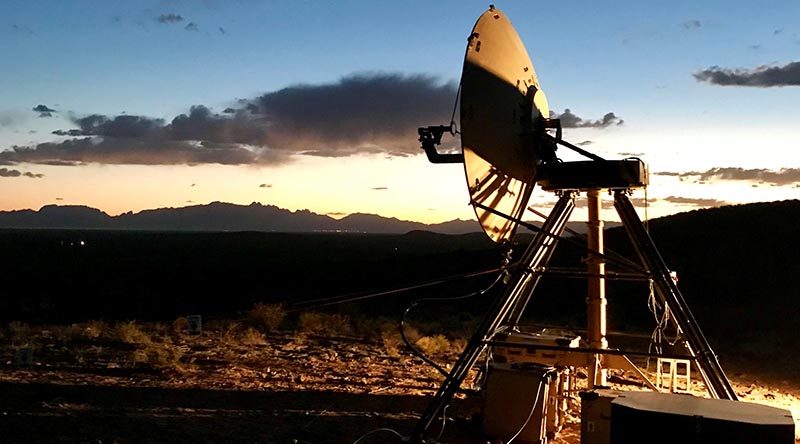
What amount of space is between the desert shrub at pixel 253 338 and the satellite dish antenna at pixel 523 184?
7885 mm

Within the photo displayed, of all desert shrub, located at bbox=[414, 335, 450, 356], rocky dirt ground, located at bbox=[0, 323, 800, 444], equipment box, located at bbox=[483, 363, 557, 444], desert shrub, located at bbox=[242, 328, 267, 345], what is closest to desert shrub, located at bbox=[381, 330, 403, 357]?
rocky dirt ground, located at bbox=[0, 323, 800, 444]

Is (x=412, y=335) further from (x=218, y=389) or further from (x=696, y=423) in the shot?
(x=696, y=423)

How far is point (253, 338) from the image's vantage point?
16125mm

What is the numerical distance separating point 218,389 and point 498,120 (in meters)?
5.95

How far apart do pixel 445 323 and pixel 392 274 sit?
72.9 ft

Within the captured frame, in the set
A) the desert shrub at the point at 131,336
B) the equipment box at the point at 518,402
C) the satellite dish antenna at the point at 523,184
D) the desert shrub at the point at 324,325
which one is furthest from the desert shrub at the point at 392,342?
the equipment box at the point at 518,402

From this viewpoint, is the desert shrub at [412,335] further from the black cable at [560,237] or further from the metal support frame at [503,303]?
the black cable at [560,237]

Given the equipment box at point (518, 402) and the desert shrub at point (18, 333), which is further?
the desert shrub at point (18, 333)

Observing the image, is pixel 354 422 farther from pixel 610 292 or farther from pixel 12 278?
pixel 12 278

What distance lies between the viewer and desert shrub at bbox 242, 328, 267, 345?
626 inches

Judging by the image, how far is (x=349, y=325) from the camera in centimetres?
2056

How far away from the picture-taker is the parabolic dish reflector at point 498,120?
7348 millimetres

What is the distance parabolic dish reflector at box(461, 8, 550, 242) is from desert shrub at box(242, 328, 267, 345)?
846 centimetres

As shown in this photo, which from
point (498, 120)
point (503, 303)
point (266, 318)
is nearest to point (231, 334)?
point (266, 318)
